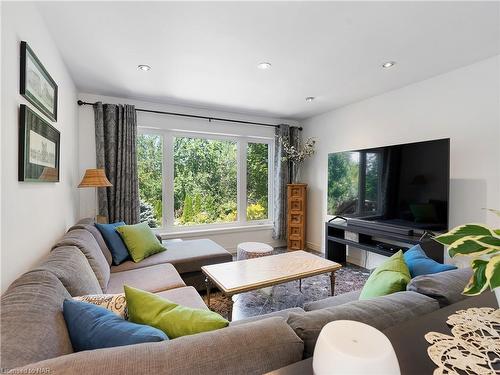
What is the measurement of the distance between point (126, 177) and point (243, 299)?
2193 millimetres

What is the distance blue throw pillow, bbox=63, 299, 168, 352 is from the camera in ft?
2.56

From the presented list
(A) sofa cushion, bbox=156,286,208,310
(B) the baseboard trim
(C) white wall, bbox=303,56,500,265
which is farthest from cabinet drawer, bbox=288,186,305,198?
(A) sofa cushion, bbox=156,286,208,310

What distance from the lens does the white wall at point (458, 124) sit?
7.49ft

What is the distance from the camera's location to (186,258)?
249 cm

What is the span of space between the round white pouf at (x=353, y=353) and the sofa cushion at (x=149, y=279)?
1.68m

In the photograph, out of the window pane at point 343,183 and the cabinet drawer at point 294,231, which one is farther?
the cabinet drawer at point 294,231

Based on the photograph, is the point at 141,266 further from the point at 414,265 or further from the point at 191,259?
the point at 414,265

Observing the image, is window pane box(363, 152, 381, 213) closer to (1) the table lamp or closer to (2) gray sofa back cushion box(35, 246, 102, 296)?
(2) gray sofa back cushion box(35, 246, 102, 296)

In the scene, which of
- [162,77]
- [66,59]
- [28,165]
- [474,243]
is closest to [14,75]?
[28,165]

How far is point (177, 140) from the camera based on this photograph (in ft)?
12.5

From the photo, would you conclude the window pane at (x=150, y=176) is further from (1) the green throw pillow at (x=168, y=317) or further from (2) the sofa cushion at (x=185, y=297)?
(1) the green throw pillow at (x=168, y=317)

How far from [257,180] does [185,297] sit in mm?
2948

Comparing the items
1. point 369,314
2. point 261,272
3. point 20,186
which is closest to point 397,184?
point 261,272

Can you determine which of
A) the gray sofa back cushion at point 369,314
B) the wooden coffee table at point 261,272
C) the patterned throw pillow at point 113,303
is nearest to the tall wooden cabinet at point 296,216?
the wooden coffee table at point 261,272
